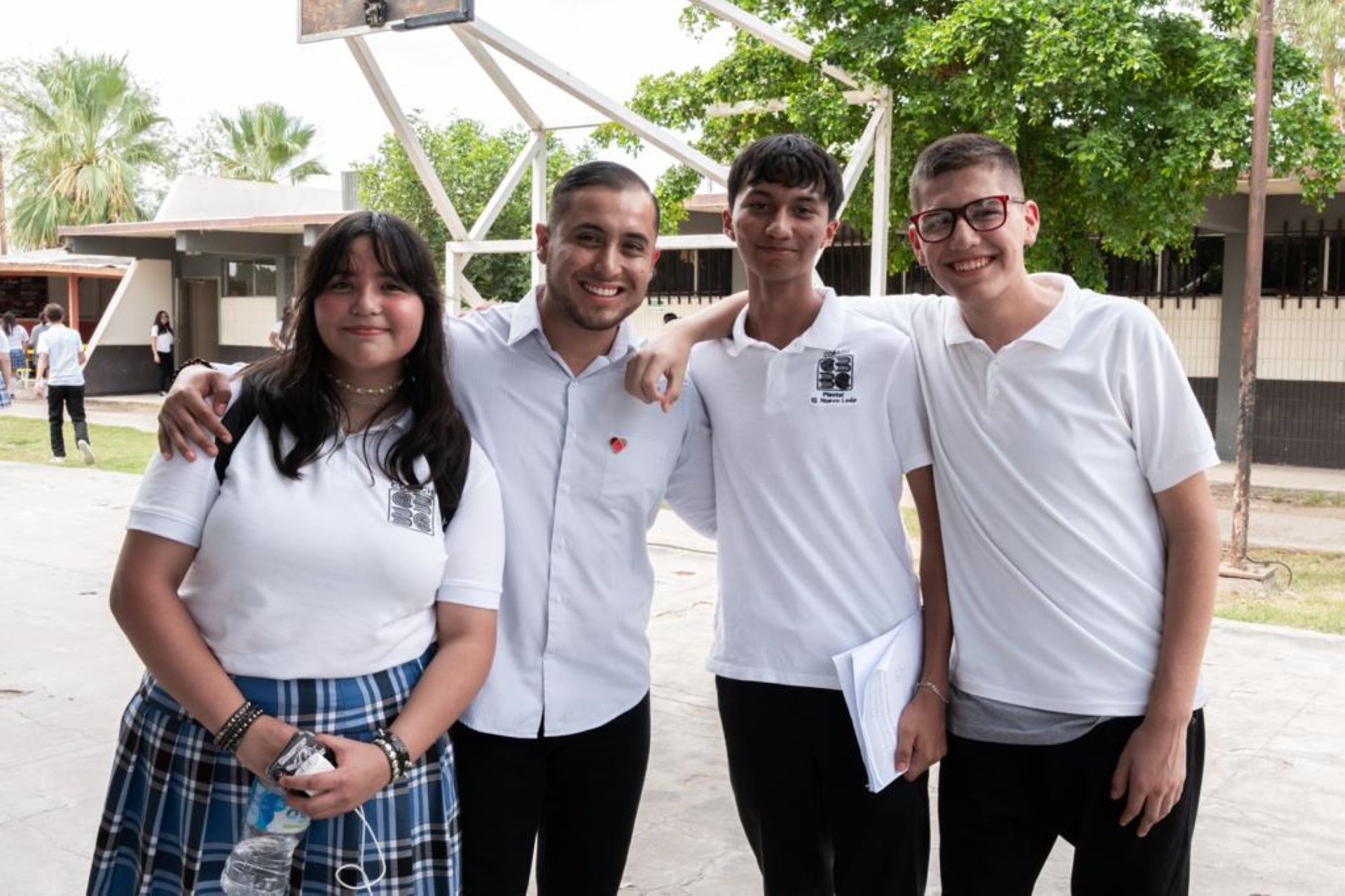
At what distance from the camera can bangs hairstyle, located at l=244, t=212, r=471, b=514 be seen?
2039 millimetres

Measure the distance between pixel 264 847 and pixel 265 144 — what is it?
121ft

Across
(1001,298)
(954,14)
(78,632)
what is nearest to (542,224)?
(1001,298)

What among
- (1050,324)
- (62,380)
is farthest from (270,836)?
(62,380)

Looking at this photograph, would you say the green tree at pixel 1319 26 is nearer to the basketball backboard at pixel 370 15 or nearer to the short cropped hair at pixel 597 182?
the basketball backboard at pixel 370 15

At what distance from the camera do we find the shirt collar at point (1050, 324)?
2.22m

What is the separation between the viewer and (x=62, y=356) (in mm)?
13680

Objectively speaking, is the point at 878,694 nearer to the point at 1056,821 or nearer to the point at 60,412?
the point at 1056,821

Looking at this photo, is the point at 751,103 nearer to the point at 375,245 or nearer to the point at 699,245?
the point at 699,245

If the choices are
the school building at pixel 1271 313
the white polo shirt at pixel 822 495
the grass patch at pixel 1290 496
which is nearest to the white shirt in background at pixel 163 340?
the school building at pixel 1271 313

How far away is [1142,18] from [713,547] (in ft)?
16.5

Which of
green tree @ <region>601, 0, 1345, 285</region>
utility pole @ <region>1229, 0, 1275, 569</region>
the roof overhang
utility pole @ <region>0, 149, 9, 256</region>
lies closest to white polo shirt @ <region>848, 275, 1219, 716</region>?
utility pole @ <region>1229, 0, 1275, 569</region>

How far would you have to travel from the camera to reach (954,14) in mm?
8805

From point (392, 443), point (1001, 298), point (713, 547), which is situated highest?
point (1001, 298)

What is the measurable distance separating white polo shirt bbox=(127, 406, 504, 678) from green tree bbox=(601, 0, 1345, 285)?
298 inches
